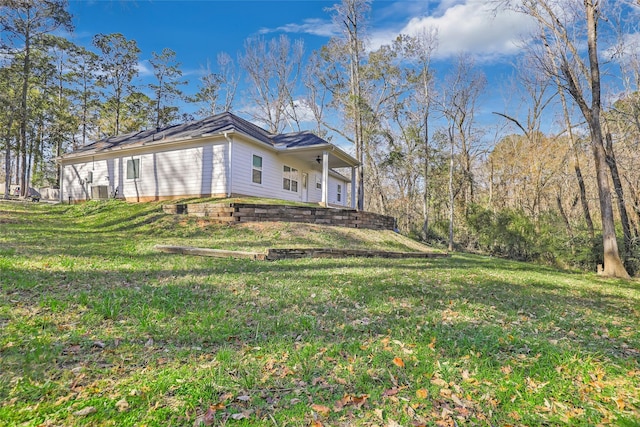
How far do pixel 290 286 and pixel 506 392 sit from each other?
2850 millimetres

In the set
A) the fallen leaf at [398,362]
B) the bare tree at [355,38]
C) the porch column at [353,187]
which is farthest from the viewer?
the bare tree at [355,38]

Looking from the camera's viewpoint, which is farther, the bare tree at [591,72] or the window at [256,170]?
the window at [256,170]

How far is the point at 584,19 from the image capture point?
9023mm

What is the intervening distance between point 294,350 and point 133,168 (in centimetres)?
1446

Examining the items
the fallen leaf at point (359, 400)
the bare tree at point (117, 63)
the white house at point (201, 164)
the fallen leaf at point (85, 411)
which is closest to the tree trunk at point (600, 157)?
the white house at point (201, 164)

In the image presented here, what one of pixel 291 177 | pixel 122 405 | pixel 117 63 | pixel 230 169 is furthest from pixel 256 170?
pixel 117 63

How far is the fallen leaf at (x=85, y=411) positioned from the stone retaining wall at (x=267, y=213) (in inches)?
299

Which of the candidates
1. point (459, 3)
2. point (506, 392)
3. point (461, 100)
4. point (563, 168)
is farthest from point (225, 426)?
point (461, 100)

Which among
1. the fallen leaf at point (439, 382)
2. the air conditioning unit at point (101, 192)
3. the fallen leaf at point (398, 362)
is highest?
the air conditioning unit at point (101, 192)

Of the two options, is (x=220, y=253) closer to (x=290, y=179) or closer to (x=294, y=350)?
(x=294, y=350)

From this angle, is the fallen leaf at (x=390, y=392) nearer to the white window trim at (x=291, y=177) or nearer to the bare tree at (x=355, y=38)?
the white window trim at (x=291, y=177)

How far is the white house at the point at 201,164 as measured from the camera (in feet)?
40.5

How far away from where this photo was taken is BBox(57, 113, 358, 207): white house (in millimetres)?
12344

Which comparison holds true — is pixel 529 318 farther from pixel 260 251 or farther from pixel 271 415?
pixel 260 251
